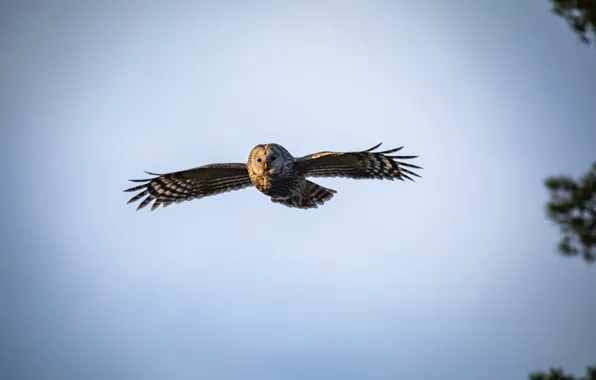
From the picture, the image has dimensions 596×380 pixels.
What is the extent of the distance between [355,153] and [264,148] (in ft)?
5.74

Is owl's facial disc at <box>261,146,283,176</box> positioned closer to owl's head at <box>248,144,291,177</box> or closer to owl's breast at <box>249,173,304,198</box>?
owl's head at <box>248,144,291,177</box>

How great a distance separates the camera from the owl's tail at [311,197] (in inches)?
608

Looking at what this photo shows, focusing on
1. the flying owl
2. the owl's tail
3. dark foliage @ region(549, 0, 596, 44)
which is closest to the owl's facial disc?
the flying owl

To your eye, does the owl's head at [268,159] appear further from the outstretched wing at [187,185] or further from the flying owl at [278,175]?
the outstretched wing at [187,185]

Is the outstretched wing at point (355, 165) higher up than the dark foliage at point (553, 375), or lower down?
higher up

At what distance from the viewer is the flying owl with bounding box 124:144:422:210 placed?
45.3ft

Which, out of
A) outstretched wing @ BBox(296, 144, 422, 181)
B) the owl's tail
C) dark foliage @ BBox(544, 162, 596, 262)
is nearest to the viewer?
dark foliage @ BBox(544, 162, 596, 262)

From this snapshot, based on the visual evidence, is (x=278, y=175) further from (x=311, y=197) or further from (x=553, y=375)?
(x=553, y=375)

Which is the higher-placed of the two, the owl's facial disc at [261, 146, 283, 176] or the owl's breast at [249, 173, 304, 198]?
the owl's facial disc at [261, 146, 283, 176]

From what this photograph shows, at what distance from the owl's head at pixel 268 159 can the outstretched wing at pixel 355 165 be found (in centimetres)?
A: 37

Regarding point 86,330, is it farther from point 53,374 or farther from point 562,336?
point 562,336

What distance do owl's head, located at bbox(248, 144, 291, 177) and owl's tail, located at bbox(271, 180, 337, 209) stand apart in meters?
1.53

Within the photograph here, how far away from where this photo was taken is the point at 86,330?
58500mm

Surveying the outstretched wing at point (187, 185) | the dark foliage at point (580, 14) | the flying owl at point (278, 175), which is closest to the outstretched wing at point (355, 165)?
the flying owl at point (278, 175)
